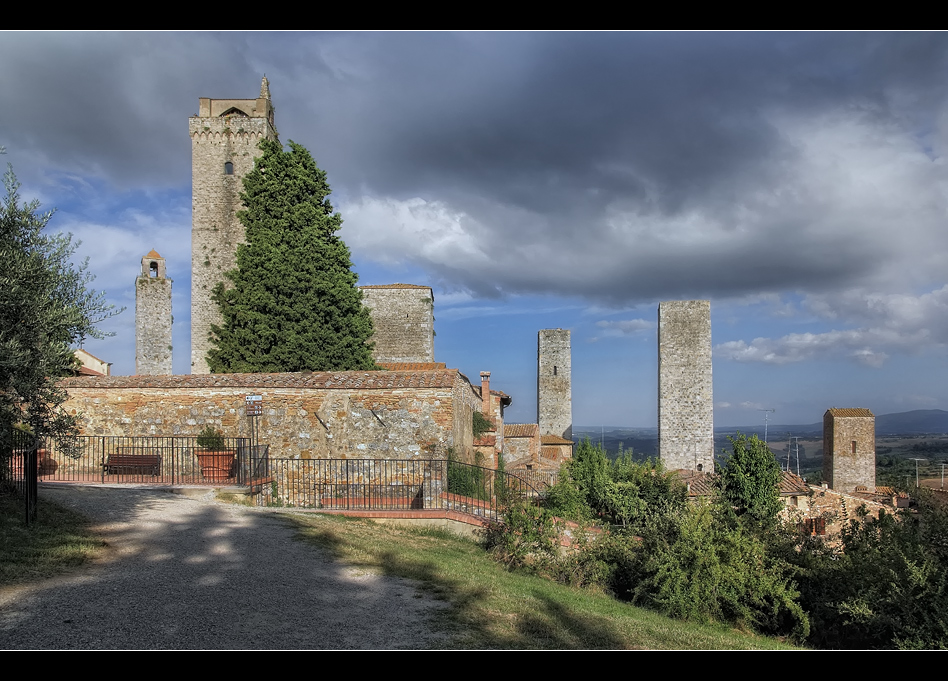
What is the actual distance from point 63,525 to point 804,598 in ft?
36.1

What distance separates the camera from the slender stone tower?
30.8 meters

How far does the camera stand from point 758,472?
1634 centimetres

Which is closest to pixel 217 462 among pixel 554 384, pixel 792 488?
pixel 792 488

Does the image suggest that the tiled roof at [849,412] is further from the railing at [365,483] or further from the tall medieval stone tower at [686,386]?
the railing at [365,483]

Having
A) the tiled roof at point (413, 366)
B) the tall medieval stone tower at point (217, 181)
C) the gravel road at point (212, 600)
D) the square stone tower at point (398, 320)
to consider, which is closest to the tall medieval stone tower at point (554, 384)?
the square stone tower at point (398, 320)

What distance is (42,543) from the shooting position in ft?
23.7

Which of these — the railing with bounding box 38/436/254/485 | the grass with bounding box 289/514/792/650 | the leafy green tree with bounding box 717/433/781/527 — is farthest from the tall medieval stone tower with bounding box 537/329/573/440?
the grass with bounding box 289/514/792/650

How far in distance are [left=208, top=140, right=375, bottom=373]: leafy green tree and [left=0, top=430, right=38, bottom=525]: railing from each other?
9980mm

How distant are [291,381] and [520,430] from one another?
59.3 ft

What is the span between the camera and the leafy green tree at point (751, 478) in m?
16.2

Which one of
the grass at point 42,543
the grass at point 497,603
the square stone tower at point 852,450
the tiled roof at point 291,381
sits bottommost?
the square stone tower at point 852,450

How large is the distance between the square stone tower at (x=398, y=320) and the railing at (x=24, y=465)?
19485 millimetres

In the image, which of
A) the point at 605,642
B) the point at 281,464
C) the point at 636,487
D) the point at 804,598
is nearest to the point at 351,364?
the point at 281,464
